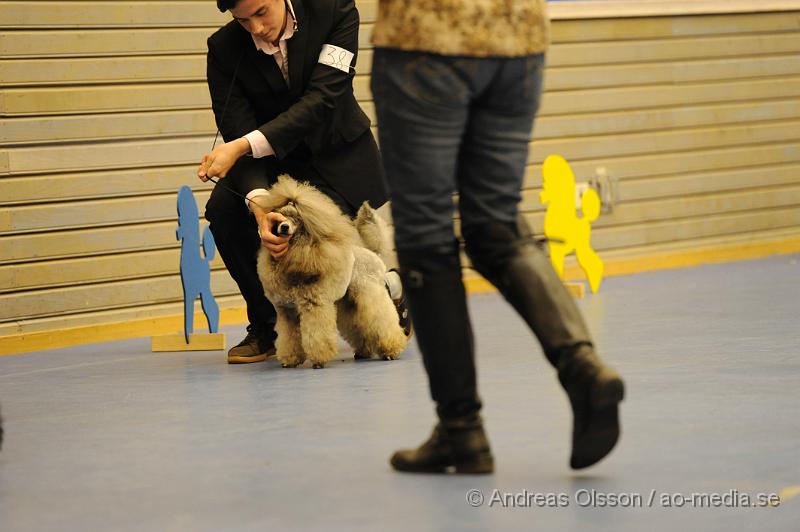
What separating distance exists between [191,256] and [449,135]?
7.51 feet

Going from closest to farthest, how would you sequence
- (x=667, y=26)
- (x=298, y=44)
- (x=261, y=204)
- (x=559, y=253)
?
(x=261, y=204) < (x=298, y=44) < (x=559, y=253) < (x=667, y=26)

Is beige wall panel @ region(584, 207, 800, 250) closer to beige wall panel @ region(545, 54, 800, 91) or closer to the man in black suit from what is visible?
beige wall panel @ region(545, 54, 800, 91)

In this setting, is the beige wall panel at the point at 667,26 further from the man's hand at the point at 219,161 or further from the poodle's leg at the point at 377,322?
the man's hand at the point at 219,161

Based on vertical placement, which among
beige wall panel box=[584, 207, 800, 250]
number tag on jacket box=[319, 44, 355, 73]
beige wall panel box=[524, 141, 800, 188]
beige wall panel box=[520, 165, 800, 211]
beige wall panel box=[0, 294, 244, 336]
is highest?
number tag on jacket box=[319, 44, 355, 73]

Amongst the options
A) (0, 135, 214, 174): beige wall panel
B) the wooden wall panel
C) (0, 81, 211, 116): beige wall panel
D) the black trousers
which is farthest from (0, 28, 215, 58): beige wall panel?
the black trousers

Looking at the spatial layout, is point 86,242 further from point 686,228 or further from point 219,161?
point 686,228

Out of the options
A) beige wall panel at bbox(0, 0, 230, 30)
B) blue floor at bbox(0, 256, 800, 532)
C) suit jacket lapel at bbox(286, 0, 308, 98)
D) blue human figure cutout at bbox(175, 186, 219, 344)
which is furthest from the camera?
beige wall panel at bbox(0, 0, 230, 30)

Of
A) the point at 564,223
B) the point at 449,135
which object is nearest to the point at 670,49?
the point at 564,223

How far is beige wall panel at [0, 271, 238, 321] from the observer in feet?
15.6

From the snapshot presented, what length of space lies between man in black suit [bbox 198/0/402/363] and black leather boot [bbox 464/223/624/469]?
62.9 inches

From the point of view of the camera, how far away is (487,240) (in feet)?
7.04

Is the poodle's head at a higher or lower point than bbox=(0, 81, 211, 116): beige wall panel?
lower

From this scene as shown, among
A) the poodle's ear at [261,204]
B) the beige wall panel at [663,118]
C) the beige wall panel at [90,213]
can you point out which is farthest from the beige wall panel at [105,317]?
the beige wall panel at [663,118]

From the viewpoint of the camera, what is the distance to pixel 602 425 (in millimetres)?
2039
